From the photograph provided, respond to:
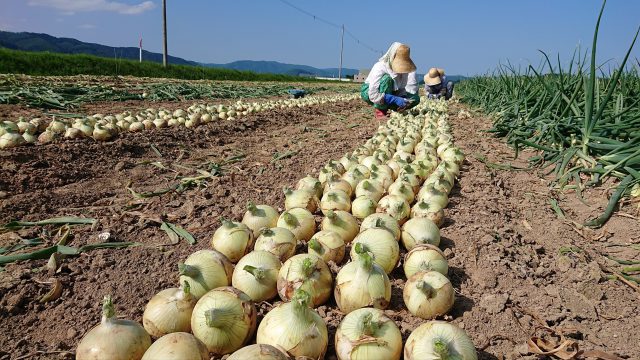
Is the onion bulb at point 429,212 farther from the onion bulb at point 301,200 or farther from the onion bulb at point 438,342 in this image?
the onion bulb at point 438,342

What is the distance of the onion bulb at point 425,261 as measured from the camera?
182 centimetres

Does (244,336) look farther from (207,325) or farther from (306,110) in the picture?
(306,110)

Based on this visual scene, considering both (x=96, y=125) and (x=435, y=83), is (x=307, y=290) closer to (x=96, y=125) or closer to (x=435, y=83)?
(x=96, y=125)

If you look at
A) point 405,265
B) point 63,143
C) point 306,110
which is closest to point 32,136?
point 63,143

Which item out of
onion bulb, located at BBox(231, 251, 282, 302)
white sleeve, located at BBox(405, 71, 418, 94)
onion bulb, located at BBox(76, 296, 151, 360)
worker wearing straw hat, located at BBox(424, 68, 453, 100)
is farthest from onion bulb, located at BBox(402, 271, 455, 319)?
worker wearing straw hat, located at BBox(424, 68, 453, 100)

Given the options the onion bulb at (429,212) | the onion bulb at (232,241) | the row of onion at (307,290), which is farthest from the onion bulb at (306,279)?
the onion bulb at (429,212)

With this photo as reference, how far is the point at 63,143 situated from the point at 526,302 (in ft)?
15.1

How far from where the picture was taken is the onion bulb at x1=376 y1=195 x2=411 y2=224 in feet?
7.87

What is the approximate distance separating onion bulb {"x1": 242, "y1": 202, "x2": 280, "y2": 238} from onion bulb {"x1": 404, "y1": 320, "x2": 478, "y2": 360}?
1.11 meters

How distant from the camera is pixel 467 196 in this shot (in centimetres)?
307

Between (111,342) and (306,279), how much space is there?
0.70m

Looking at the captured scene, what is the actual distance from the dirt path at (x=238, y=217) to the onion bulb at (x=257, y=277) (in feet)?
0.23

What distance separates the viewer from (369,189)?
268 cm

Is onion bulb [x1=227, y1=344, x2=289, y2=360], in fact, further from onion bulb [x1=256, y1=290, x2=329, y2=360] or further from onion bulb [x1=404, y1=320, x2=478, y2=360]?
onion bulb [x1=404, y1=320, x2=478, y2=360]
